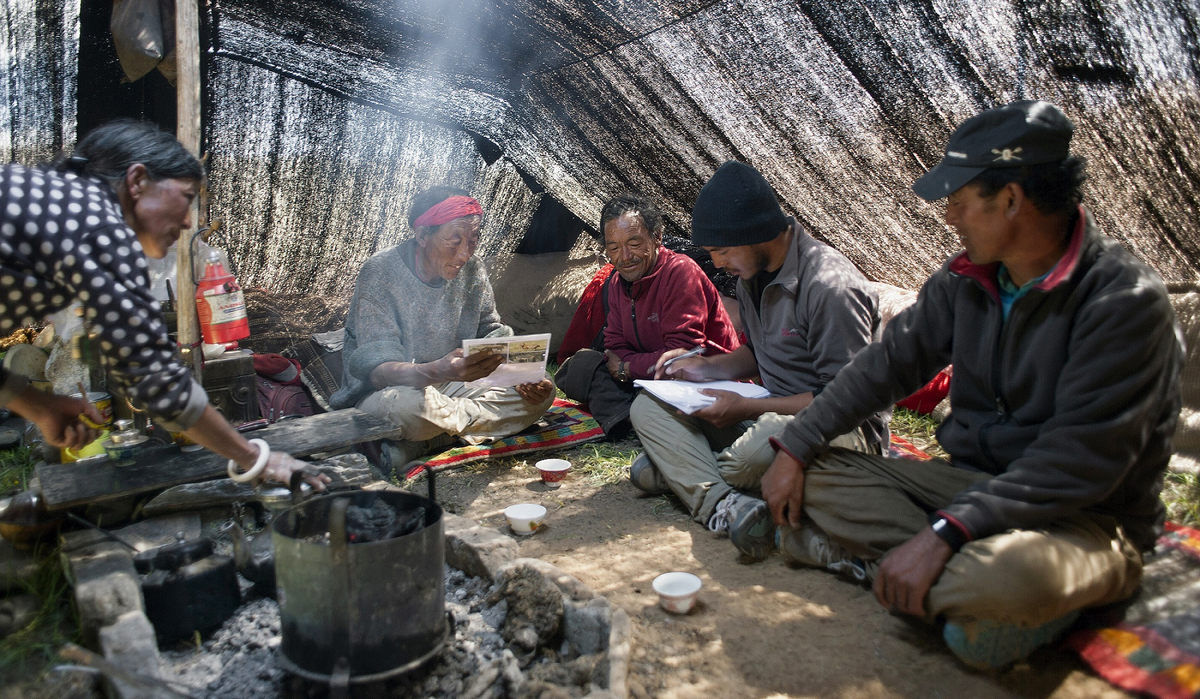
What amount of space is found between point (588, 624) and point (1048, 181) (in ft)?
5.81

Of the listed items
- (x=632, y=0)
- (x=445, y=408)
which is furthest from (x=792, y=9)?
(x=445, y=408)

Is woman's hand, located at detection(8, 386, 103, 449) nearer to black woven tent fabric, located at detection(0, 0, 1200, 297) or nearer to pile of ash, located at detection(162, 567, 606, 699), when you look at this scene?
pile of ash, located at detection(162, 567, 606, 699)

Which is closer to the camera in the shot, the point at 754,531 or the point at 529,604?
the point at 529,604

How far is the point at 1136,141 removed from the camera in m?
3.05

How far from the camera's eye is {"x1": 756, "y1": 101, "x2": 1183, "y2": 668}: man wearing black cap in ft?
5.74

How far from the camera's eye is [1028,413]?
1.98m

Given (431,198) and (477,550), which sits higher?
(431,198)

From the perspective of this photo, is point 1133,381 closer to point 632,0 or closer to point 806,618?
point 806,618

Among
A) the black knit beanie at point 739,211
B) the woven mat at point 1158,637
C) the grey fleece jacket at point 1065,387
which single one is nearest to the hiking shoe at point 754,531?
the grey fleece jacket at point 1065,387

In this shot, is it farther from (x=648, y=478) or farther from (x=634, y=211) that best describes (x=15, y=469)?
(x=634, y=211)

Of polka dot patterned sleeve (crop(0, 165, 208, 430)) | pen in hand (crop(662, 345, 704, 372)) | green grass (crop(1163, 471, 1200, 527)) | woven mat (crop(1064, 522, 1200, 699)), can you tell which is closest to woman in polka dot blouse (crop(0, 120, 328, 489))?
polka dot patterned sleeve (crop(0, 165, 208, 430))

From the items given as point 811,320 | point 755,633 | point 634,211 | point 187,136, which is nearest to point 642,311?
point 634,211

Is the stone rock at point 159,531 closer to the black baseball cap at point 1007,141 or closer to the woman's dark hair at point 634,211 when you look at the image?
the woman's dark hair at point 634,211

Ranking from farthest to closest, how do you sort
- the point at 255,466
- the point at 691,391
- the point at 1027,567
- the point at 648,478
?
1. the point at 648,478
2. the point at 691,391
3. the point at 255,466
4. the point at 1027,567
